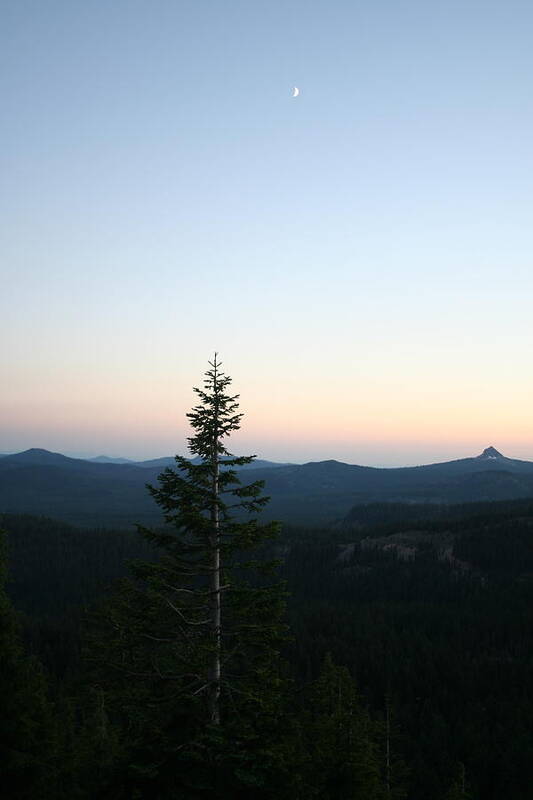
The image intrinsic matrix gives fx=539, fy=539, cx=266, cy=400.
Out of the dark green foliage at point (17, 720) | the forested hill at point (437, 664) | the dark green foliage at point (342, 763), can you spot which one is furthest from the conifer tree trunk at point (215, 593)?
the forested hill at point (437, 664)

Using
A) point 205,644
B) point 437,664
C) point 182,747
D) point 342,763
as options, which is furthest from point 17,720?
point 437,664

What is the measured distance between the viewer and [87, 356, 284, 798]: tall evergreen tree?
48.9 feet

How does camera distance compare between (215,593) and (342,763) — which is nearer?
(215,593)

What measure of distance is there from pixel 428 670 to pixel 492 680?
13318 mm

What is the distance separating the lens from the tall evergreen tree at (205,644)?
14898 millimetres

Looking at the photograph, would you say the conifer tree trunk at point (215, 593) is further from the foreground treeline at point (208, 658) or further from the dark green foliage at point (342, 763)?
the dark green foliage at point (342, 763)

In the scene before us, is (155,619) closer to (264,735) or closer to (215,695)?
(215,695)

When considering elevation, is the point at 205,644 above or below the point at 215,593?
below

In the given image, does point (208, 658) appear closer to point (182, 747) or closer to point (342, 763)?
point (182, 747)

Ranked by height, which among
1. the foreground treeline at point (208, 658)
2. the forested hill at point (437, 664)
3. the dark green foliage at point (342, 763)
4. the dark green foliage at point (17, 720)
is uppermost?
the foreground treeline at point (208, 658)

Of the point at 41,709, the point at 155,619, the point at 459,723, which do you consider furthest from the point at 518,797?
the point at 155,619

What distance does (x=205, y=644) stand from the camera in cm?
1573

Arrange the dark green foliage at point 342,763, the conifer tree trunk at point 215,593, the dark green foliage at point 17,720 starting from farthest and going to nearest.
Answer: the dark green foliage at point 342,763 → the dark green foliage at point 17,720 → the conifer tree trunk at point 215,593

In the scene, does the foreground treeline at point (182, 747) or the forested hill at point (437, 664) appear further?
the forested hill at point (437, 664)
